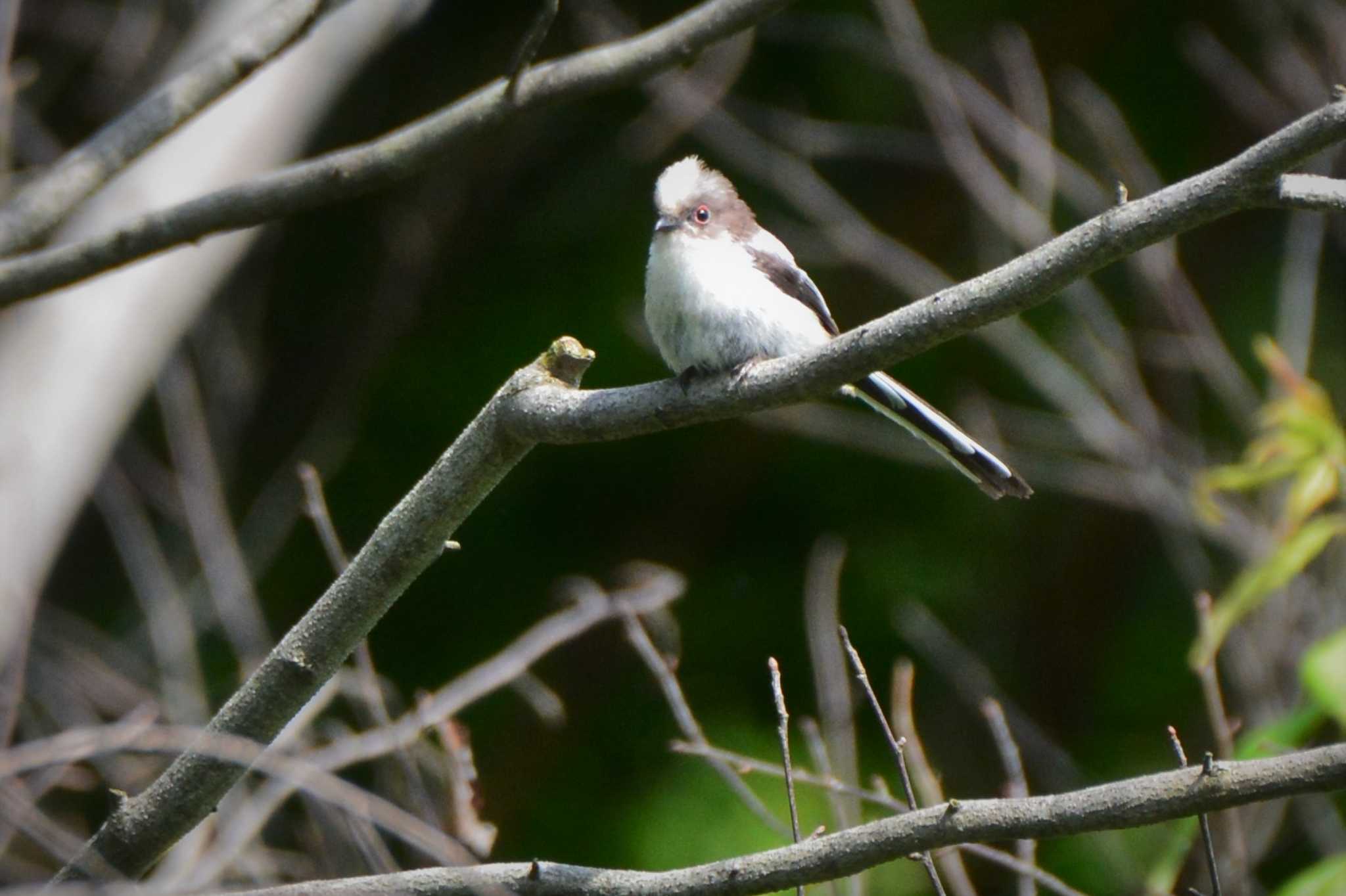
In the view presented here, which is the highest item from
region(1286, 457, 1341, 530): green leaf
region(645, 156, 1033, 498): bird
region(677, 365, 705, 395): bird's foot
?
region(645, 156, 1033, 498): bird

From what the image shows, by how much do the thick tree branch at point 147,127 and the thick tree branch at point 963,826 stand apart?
178 cm

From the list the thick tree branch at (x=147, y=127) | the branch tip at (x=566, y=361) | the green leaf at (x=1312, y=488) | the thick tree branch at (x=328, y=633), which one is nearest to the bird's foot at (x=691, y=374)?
the branch tip at (x=566, y=361)

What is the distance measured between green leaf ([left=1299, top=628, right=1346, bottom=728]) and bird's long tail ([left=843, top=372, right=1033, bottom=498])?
0.66 metres

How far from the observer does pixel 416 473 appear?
5.93m

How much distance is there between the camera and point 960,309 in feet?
6.30

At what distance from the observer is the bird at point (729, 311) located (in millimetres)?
3129

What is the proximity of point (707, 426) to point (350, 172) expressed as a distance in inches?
125

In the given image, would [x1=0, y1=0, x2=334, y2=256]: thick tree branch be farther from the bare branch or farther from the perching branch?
the bare branch

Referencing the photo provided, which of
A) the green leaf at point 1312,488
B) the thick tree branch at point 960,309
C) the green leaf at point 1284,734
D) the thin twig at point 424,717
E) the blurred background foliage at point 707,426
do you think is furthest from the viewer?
the blurred background foliage at point 707,426

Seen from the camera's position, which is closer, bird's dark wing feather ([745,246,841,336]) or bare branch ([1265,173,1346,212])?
bare branch ([1265,173,1346,212])

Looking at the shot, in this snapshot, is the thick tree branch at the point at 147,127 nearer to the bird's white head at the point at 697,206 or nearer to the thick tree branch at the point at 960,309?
the bird's white head at the point at 697,206

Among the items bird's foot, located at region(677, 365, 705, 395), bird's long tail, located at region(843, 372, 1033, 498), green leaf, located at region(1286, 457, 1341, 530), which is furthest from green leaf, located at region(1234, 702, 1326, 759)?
bird's foot, located at region(677, 365, 705, 395)

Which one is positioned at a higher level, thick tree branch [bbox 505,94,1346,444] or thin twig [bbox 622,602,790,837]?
thick tree branch [bbox 505,94,1346,444]

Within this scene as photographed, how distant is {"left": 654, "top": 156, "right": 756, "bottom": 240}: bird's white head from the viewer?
3.52 metres
